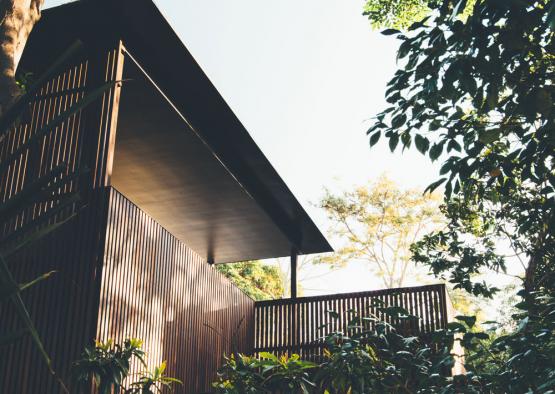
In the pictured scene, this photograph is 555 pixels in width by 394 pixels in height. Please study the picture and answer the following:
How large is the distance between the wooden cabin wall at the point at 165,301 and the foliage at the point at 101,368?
0.39 meters

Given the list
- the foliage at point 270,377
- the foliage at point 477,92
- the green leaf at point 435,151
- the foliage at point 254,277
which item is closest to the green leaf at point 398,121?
the foliage at point 477,92

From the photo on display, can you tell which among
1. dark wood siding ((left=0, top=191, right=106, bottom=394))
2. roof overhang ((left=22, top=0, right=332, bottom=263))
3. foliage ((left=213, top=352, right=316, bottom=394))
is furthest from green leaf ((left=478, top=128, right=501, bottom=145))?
roof overhang ((left=22, top=0, right=332, bottom=263))

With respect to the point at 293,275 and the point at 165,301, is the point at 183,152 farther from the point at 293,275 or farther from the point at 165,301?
the point at 293,275

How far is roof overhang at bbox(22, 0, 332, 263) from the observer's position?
6543 millimetres

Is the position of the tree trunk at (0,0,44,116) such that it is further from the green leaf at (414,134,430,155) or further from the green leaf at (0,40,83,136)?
the green leaf at (414,134,430,155)

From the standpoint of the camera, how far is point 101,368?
4.70m

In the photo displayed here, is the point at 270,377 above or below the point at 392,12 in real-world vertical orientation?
below

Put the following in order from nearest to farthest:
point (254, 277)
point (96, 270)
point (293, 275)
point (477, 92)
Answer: point (477, 92) < point (96, 270) < point (293, 275) < point (254, 277)

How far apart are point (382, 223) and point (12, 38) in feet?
67.8

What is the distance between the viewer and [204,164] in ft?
28.6

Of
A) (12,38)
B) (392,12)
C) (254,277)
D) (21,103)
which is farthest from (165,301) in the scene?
(254,277)

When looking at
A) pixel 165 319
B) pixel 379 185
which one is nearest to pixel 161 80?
pixel 165 319

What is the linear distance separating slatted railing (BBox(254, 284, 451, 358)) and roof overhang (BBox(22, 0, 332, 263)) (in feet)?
5.56

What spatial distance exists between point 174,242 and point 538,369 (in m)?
5.19
